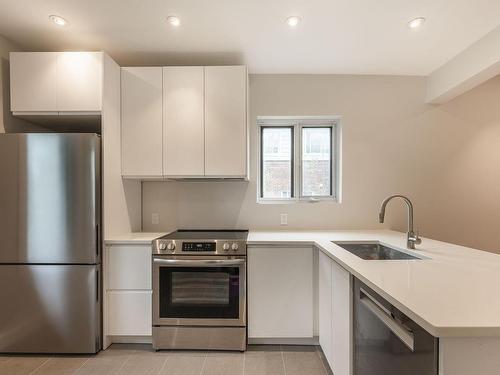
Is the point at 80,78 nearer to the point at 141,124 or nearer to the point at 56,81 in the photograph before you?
the point at 56,81

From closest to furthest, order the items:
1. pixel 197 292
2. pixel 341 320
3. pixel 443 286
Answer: pixel 443 286 → pixel 341 320 → pixel 197 292

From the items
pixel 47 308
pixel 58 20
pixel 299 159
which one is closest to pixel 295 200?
pixel 299 159

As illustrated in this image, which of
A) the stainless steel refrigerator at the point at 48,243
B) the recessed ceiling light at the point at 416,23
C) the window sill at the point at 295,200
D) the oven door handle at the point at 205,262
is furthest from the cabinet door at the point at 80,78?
the recessed ceiling light at the point at 416,23

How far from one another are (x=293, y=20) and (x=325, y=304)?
6.65 ft

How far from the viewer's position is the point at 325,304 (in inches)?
73.9

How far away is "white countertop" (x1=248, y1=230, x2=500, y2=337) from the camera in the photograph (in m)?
0.76

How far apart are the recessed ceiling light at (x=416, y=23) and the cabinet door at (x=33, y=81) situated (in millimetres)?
2706

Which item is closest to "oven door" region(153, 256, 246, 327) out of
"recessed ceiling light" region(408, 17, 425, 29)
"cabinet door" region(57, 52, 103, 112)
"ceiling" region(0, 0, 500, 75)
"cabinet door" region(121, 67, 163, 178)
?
"cabinet door" region(121, 67, 163, 178)

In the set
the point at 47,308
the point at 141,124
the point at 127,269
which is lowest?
the point at 47,308

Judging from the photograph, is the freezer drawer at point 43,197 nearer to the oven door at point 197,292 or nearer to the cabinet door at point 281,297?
the oven door at point 197,292

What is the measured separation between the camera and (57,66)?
6.87ft

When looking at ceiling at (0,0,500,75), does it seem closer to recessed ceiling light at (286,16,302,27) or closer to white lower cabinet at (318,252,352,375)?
recessed ceiling light at (286,16,302,27)

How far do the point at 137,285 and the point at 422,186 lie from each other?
2.84m

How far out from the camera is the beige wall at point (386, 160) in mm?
2686
